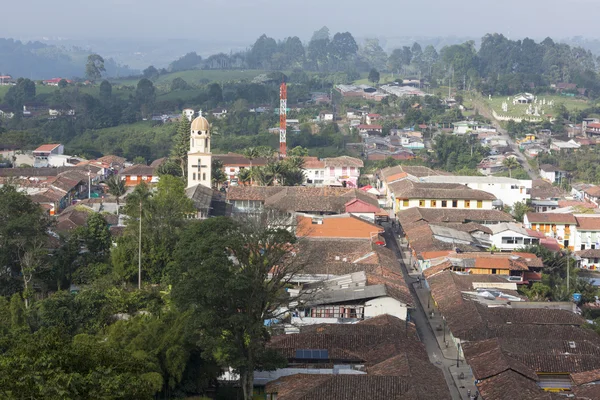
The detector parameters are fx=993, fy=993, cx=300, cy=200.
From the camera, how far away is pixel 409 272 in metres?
33.5

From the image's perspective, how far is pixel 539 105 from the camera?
82.1m

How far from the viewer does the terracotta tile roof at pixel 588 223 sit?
131 ft

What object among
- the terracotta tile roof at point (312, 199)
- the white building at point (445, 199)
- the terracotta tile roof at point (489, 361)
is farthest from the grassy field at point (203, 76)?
the terracotta tile roof at point (489, 361)

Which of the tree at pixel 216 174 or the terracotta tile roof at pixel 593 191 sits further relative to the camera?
the terracotta tile roof at pixel 593 191

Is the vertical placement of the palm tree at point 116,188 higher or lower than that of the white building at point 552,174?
higher

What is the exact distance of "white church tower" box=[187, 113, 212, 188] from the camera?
40.6 m

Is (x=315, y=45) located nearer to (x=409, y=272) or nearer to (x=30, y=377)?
(x=409, y=272)

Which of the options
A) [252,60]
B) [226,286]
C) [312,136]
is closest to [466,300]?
[226,286]

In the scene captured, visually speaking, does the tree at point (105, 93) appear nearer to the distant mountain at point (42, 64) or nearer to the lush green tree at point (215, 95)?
the lush green tree at point (215, 95)

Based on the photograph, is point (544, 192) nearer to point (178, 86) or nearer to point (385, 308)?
point (385, 308)

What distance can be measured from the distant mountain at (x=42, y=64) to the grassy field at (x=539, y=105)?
98.9 m

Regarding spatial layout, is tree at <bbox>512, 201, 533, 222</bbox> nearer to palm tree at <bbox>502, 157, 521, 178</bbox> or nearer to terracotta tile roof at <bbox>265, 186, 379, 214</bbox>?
terracotta tile roof at <bbox>265, 186, 379, 214</bbox>

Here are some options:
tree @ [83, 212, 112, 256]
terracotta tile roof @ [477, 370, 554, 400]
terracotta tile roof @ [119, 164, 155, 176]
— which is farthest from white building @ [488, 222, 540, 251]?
terracotta tile roof @ [119, 164, 155, 176]

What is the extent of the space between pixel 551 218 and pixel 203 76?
77.0 meters
